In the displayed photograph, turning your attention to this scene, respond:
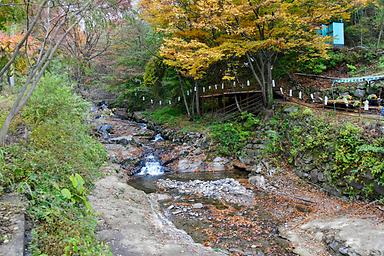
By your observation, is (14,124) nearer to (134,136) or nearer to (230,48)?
(230,48)

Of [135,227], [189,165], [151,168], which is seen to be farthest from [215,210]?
[151,168]

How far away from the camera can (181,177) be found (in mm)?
14156

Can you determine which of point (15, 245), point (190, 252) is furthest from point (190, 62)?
point (15, 245)

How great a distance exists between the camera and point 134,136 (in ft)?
68.9

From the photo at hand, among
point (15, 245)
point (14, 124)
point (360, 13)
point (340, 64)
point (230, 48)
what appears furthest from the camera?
point (360, 13)

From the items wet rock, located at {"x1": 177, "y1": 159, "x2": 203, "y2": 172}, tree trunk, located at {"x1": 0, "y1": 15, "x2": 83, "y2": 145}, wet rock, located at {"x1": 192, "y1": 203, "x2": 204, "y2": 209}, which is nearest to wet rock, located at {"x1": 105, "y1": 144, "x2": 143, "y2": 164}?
wet rock, located at {"x1": 177, "y1": 159, "x2": 203, "y2": 172}

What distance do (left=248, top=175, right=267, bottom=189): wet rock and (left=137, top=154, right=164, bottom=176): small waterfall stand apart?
445 cm

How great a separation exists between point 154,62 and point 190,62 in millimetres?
6786

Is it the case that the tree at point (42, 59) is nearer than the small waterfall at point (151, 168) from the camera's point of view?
Yes

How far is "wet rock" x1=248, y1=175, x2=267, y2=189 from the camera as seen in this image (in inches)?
476

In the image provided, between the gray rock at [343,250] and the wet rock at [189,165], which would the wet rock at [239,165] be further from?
the gray rock at [343,250]

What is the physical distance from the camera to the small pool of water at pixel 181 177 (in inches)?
526

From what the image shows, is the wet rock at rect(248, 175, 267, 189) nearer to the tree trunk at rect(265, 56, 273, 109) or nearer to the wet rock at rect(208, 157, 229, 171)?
the wet rock at rect(208, 157, 229, 171)

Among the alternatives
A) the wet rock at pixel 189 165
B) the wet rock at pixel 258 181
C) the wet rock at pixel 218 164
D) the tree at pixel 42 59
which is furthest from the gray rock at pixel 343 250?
the wet rock at pixel 189 165
